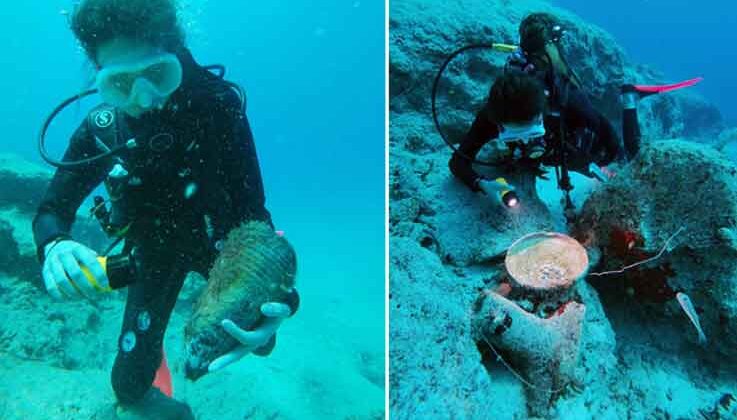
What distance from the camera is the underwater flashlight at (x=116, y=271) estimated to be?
1818mm

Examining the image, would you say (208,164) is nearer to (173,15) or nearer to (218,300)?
(173,15)

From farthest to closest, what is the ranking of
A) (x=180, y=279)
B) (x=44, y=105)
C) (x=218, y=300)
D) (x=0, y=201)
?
(x=44, y=105), (x=0, y=201), (x=180, y=279), (x=218, y=300)

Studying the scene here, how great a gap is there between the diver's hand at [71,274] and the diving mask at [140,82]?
0.98 metres

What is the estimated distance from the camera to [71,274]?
1.78 metres

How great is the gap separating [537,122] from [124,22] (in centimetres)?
247

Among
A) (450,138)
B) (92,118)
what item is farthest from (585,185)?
(92,118)

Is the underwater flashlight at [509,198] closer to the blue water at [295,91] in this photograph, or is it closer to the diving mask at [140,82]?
the diving mask at [140,82]

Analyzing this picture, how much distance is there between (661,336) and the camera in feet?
9.12

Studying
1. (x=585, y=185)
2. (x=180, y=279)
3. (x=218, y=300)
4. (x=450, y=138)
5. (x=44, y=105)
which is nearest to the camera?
(x=218, y=300)

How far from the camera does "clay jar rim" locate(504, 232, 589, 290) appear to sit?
2361 mm

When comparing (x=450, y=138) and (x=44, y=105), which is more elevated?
(x=450, y=138)

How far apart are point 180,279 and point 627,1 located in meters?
34.4

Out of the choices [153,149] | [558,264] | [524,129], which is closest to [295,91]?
[153,149]

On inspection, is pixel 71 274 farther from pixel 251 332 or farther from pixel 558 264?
pixel 558 264
